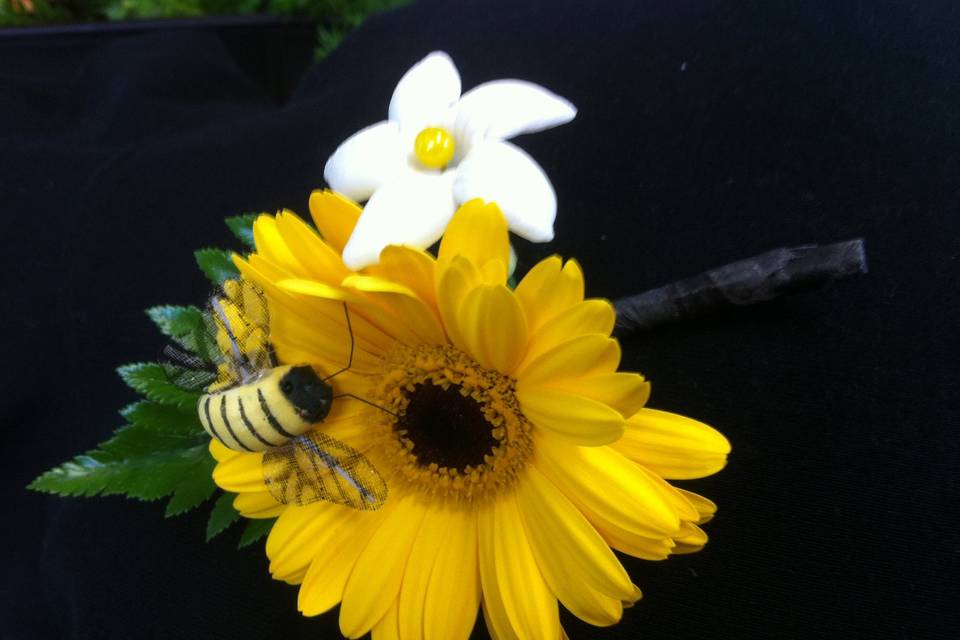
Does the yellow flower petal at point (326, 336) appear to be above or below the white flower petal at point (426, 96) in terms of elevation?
below

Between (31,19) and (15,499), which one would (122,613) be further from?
(31,19)

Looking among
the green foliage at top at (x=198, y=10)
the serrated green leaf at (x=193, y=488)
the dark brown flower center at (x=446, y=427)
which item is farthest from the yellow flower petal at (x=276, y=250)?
the green foliage at top at (x=198, y=10)

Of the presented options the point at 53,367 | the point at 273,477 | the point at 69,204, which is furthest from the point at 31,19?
the point at 273,477

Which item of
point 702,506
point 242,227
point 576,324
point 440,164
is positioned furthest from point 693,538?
point 242,227

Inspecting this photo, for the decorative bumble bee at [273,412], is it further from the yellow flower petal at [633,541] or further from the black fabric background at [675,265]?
the black fabric background at [675,265]

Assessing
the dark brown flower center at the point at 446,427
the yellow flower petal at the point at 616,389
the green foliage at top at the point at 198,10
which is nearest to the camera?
the yellow flower petal at the point at 616,389

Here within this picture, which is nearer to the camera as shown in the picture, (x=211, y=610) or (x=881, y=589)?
(x=881, y=589)
